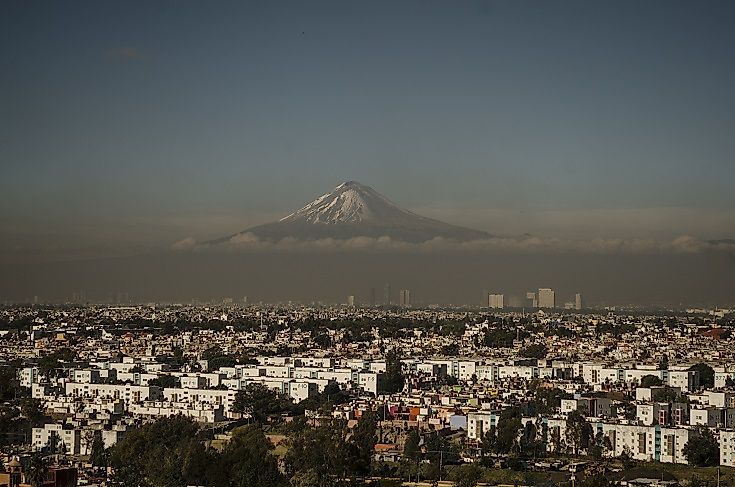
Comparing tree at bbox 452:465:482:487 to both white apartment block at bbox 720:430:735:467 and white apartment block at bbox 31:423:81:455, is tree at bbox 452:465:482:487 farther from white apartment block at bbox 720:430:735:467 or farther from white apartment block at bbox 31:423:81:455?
white apartment block at bbox 31:423:81:455

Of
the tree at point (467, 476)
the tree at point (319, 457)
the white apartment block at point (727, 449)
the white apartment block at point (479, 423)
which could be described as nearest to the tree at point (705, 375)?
the white apartment block at point (479, 423)

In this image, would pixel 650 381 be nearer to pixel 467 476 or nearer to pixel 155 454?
pixel 467 476

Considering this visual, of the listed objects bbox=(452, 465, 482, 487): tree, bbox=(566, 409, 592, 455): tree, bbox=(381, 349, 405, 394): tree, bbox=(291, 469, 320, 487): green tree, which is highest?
bbox=(381, 349, 405, 394): tree

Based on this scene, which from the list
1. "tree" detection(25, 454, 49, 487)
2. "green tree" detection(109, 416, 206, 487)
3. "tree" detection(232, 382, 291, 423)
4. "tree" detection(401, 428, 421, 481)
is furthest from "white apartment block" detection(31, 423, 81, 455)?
"tree" detection(401, 428, 421, 481)

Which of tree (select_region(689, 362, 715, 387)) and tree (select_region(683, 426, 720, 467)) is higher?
tree (select_region(689, 362, 715, 387))

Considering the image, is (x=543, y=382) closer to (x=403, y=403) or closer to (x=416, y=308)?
(x=403, y=403)

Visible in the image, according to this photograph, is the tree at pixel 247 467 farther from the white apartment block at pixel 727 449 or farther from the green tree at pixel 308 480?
the white apartment block at pixel 727 449

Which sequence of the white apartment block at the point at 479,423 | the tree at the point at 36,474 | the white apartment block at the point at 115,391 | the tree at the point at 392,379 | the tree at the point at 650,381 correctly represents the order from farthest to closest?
1. the tree at the point at 392,379
2. the tree at the point at 650,381
3. the white apartment block at the point at 115,391
4. the white apartment block at the point at 479,423
5. the tree at the point at 36,474
